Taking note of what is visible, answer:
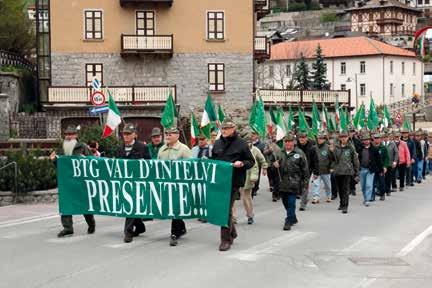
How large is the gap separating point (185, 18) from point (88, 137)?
2306 centimetres

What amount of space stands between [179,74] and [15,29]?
447 inches

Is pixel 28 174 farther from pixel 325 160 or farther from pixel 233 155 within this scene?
pixel 233 155

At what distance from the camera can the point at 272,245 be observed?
40.0 ft

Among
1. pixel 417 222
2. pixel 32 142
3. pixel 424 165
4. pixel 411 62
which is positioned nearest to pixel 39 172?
pixel 32 142

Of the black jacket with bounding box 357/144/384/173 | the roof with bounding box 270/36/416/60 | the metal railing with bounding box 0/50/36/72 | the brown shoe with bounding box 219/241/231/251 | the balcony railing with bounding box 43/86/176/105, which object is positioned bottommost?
the brown shoe with bounding box 219/241/231/251

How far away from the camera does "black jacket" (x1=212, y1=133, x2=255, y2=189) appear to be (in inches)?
473

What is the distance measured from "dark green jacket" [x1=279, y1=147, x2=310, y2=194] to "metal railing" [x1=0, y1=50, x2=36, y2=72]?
2710 centimetres

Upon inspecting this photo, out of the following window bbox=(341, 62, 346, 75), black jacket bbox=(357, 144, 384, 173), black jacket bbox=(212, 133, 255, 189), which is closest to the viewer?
black jacket bbox=(212, 133, 255, 189)

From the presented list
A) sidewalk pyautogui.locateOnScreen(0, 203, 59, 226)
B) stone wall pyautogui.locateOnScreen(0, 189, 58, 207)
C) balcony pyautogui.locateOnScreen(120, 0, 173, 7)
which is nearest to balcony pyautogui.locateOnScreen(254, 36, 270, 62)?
balcony pyautogui.locateOnScreen(120, 0, 173, 7)

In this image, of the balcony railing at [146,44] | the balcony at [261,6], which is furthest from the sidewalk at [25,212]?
the balcony at [261,6]

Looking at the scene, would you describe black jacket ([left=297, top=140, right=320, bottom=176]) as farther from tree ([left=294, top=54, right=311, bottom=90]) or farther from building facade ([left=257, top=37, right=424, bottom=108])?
building facade ([left=257, top=37, right=424, bottom=108])

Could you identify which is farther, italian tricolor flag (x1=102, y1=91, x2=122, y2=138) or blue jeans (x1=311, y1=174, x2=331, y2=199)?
italian tricolor flag (x1=102, y1=91, x2=122, y2=138)

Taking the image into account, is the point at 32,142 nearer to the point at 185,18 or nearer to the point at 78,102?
the point at 78,102

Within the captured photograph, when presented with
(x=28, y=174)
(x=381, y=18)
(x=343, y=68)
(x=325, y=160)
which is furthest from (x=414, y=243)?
(x=381, y=18)
